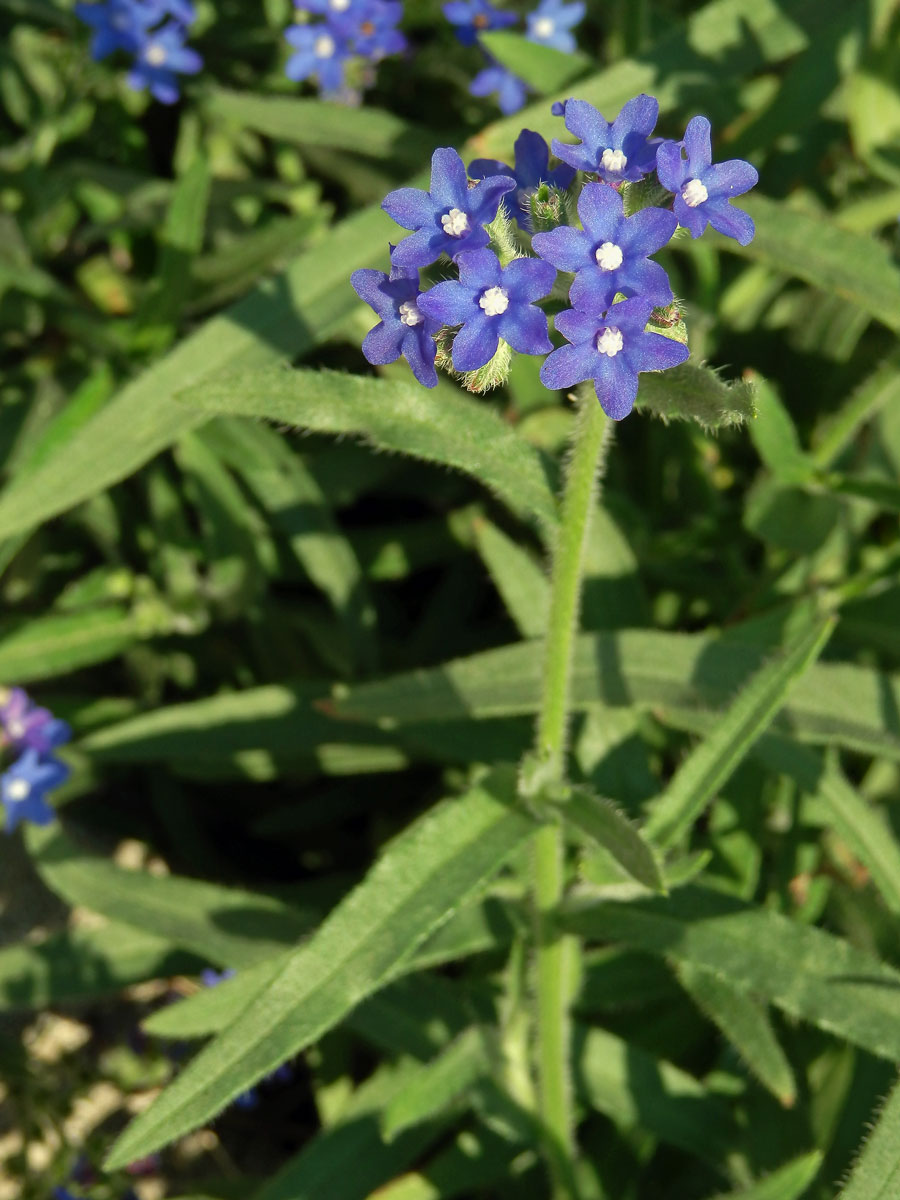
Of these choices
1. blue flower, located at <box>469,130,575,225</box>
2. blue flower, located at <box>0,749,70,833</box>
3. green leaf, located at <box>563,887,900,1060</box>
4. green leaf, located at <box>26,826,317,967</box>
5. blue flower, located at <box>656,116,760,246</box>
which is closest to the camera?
blue flower, located at <box>656,116,760,246</box>

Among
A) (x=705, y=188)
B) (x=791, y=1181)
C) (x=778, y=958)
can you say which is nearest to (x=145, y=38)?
(x=705, y=188)

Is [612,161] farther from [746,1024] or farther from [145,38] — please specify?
[145,38]

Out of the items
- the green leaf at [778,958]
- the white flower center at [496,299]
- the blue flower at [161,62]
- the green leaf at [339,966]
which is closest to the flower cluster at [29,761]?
the green leaf at [339,966]

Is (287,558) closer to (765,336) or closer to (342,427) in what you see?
(765,336)

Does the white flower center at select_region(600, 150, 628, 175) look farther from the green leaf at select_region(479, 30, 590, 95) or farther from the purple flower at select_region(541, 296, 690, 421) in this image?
the green leaf at select_region(479, 30, 590, 95)

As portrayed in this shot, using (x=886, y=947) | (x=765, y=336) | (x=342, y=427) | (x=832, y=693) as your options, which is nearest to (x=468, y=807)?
(x=342, y=427)

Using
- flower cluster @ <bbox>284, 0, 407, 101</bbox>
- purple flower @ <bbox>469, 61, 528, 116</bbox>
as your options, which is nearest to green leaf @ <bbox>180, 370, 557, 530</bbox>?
purple flower @ <bbox>469, 61, 528, 116</bbox>
